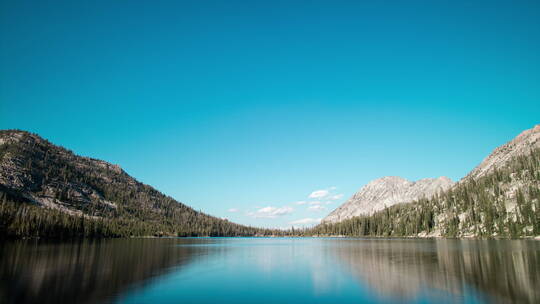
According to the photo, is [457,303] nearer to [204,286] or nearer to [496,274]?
[496,274]

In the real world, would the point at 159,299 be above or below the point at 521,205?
below

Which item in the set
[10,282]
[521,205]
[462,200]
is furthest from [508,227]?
[10,282]

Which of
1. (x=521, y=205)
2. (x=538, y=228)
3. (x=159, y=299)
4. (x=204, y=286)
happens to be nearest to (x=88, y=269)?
(x=204, y=286)

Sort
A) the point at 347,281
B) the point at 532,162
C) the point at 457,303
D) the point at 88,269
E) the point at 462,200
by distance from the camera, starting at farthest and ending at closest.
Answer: the point at 462,200, the point at 532,162, the point at 88,269, the point at 347,281, the point at 457,303

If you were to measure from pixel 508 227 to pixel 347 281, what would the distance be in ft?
475

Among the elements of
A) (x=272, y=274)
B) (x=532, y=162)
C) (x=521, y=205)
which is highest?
(x=532, y=162)

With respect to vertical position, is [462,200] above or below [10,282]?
above

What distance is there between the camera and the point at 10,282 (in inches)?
1104

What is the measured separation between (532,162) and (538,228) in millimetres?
73370

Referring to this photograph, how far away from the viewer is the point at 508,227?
136 m

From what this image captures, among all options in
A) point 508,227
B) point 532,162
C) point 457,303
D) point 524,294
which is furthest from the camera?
point 532,162

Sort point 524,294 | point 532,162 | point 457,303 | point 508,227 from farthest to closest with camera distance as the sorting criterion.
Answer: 1. point 532,162
2. point 508,227
3. point 524,294
4. point 457,303

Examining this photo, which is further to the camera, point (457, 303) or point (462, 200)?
point (462, 200)

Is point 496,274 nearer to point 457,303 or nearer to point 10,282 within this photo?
point 457,303
